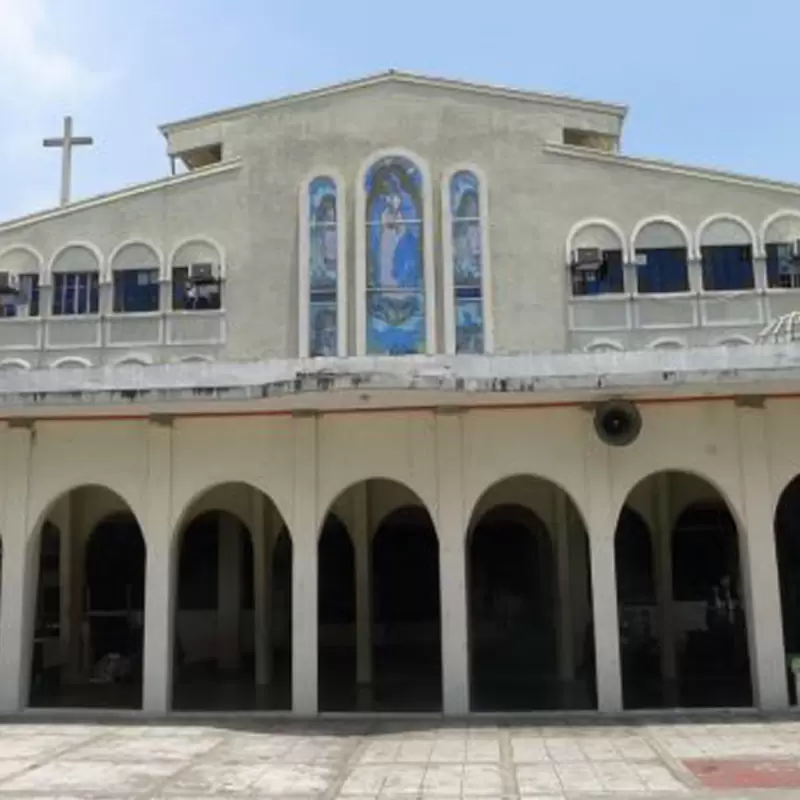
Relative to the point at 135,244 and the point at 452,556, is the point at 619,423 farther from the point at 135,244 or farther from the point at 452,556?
the point at 135,244

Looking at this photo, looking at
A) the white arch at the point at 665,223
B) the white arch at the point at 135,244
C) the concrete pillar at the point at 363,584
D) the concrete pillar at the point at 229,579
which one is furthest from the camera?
the white arch at the point at 135,244

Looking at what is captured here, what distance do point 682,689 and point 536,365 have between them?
5195mm

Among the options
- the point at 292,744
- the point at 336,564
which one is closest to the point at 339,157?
the point at 336,564

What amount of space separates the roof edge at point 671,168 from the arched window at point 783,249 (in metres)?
0.68

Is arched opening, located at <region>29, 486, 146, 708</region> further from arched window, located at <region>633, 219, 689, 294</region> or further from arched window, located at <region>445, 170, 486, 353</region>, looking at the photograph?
arched window, located at <region>633, 219, 689, 294</region>

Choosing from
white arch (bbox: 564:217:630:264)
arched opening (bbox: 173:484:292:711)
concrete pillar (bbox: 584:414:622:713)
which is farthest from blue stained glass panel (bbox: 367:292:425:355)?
concrete pillar (bbox: 584:414:622:713)

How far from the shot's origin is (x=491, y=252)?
23.8 metres

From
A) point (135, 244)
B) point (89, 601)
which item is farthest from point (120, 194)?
point (89, 601)

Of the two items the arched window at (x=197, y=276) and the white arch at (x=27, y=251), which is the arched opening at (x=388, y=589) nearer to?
the arched window at (x=197, y=276)

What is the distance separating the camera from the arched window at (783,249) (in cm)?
2312

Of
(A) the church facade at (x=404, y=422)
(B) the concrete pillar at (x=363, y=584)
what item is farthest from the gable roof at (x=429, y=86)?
(B) the concrete pillar at (x=363, y=584)

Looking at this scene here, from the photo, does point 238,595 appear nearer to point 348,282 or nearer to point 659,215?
point 348,282

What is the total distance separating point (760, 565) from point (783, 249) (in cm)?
1307

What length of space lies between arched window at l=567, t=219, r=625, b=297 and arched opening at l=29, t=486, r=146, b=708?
11.1 metres
